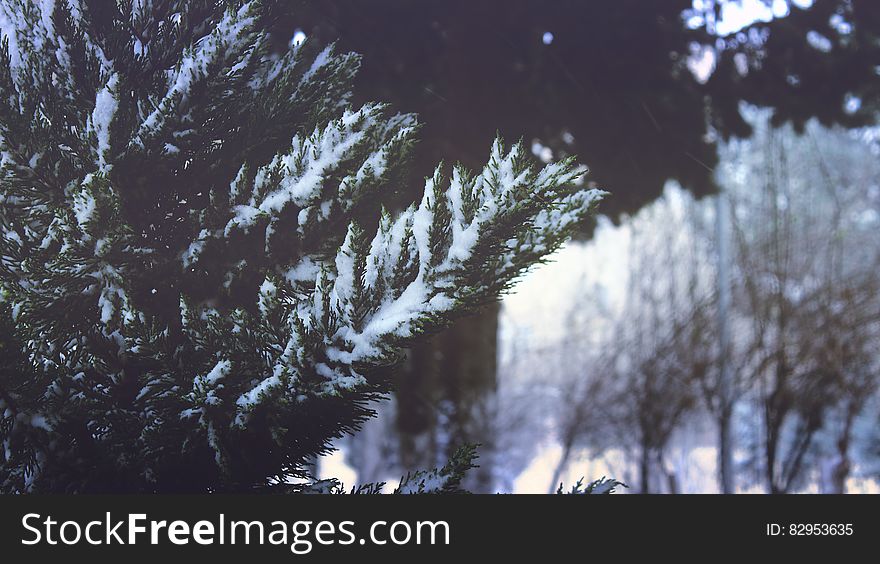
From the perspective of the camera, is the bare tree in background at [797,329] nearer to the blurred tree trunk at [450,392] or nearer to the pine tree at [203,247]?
the blurred tree trunk at [450,392]

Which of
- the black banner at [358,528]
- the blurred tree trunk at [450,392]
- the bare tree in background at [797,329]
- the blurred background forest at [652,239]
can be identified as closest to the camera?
the black banner at [358,528]

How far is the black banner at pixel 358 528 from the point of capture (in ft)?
4.45

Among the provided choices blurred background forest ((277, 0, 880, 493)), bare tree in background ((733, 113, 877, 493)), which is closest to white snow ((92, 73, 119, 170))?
blurred background forest ((277, 0, 880, 493))

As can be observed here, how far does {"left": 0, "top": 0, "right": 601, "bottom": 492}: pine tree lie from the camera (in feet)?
3.95

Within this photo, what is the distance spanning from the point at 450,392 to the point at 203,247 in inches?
67.8

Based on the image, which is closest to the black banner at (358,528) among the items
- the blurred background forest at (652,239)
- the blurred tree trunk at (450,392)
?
the blurred background forest at (652,239)

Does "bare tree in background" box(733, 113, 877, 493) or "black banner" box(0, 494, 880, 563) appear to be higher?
"bare tree in background" box(733, 113, 877, 493)

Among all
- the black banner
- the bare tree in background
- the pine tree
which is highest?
the bare tree in background

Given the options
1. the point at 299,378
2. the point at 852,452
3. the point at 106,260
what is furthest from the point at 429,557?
the point at 852,452

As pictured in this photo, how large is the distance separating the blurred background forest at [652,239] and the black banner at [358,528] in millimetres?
259

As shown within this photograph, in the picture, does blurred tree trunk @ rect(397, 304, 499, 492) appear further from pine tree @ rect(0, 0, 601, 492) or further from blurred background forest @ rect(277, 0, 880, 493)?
pine tree @ rect(0, 0, 601, 492)

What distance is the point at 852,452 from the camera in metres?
6.34

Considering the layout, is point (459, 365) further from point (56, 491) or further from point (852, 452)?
point (852, 452)

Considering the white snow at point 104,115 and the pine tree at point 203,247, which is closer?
the pine tree at point 203,247
